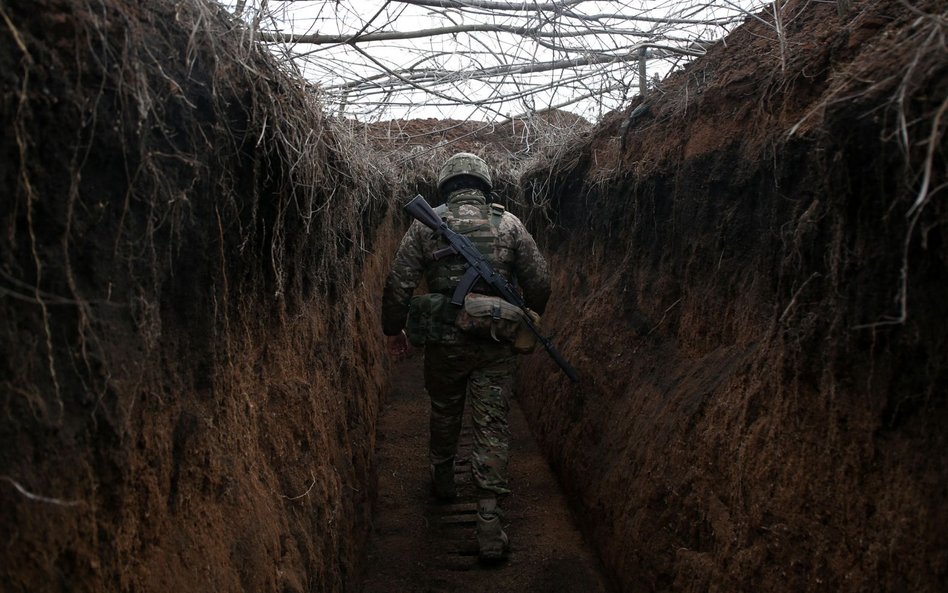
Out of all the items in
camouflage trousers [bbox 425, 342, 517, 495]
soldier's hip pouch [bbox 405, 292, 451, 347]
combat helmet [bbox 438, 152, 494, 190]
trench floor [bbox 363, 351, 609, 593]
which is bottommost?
trench floor [bbox 363, 351, 609, 593]

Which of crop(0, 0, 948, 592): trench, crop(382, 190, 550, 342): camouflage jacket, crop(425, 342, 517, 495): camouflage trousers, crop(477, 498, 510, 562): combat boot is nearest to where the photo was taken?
crop(0, 0, 948, 592): trench

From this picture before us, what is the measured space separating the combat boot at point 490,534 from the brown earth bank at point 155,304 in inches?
44.9

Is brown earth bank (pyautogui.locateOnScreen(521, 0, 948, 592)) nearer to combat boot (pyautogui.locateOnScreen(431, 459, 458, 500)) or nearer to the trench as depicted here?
the trench

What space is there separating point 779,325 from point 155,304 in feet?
7.38

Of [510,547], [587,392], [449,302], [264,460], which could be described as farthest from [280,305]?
[587,392]

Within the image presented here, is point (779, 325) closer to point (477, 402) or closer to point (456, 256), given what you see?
point (477, 402)

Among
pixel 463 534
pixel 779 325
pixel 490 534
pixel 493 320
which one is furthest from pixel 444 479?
pixel 779 325

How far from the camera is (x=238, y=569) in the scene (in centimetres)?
231

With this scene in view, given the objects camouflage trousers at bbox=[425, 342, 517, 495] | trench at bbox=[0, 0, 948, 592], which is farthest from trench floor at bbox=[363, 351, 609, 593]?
camouflage trousers at bbox=[425, 342, 517, 495]

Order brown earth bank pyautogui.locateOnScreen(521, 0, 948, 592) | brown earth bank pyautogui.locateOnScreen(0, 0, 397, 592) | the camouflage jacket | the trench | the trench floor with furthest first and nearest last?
the camouflage jacket → the trench floor → brown earth bank pyautogui.locateOnScreen(521, 0, 948, 592) → the trench → brown earth bank pyautogui.locateOnScreen(0, 0, 397, 592)

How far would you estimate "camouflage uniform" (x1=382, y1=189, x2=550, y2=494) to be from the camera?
4.70 meters

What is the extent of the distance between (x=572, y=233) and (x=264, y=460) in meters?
4.46

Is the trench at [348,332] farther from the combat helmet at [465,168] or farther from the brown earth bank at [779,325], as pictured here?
the combat helmet at [465,168]

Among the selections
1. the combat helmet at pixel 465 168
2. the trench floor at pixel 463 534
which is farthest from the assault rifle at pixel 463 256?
the trench floor at pixel 463 534
